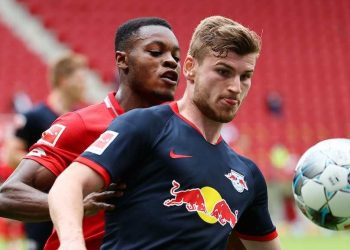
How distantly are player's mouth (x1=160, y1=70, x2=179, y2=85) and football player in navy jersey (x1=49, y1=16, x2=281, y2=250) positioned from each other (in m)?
0.63

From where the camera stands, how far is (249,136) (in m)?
18.7

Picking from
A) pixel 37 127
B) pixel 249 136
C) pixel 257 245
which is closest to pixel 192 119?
pixel 257 245

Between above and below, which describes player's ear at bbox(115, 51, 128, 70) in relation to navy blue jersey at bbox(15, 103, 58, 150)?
above

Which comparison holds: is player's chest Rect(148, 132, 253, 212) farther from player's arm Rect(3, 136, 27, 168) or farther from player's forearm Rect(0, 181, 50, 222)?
player's arm Rect(3, 136, 27, 168)

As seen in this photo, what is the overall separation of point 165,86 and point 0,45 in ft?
52.3

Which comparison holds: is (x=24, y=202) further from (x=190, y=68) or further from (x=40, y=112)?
(x=40, y=112)

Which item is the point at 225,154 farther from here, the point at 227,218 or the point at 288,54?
the point at 288,54

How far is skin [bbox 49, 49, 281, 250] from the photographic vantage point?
2910 mm

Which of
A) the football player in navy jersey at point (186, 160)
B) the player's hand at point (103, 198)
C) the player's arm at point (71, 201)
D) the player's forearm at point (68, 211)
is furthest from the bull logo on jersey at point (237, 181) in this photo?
the player's forearm at point (68, 211)

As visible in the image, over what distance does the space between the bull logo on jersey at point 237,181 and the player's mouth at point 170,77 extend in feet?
2.55

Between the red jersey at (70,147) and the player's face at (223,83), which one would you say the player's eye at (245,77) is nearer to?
the player's face at (223,83)

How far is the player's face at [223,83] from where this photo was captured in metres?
3.33

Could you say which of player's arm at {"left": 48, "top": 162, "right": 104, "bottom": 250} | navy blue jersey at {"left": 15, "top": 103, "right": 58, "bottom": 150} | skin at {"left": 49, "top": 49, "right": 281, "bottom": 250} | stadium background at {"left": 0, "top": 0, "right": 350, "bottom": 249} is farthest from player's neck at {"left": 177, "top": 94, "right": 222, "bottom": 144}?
stadium background at {"left": 0, "top": 0, "right": 350, "bottom": 249}

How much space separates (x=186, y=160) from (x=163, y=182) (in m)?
0.14
